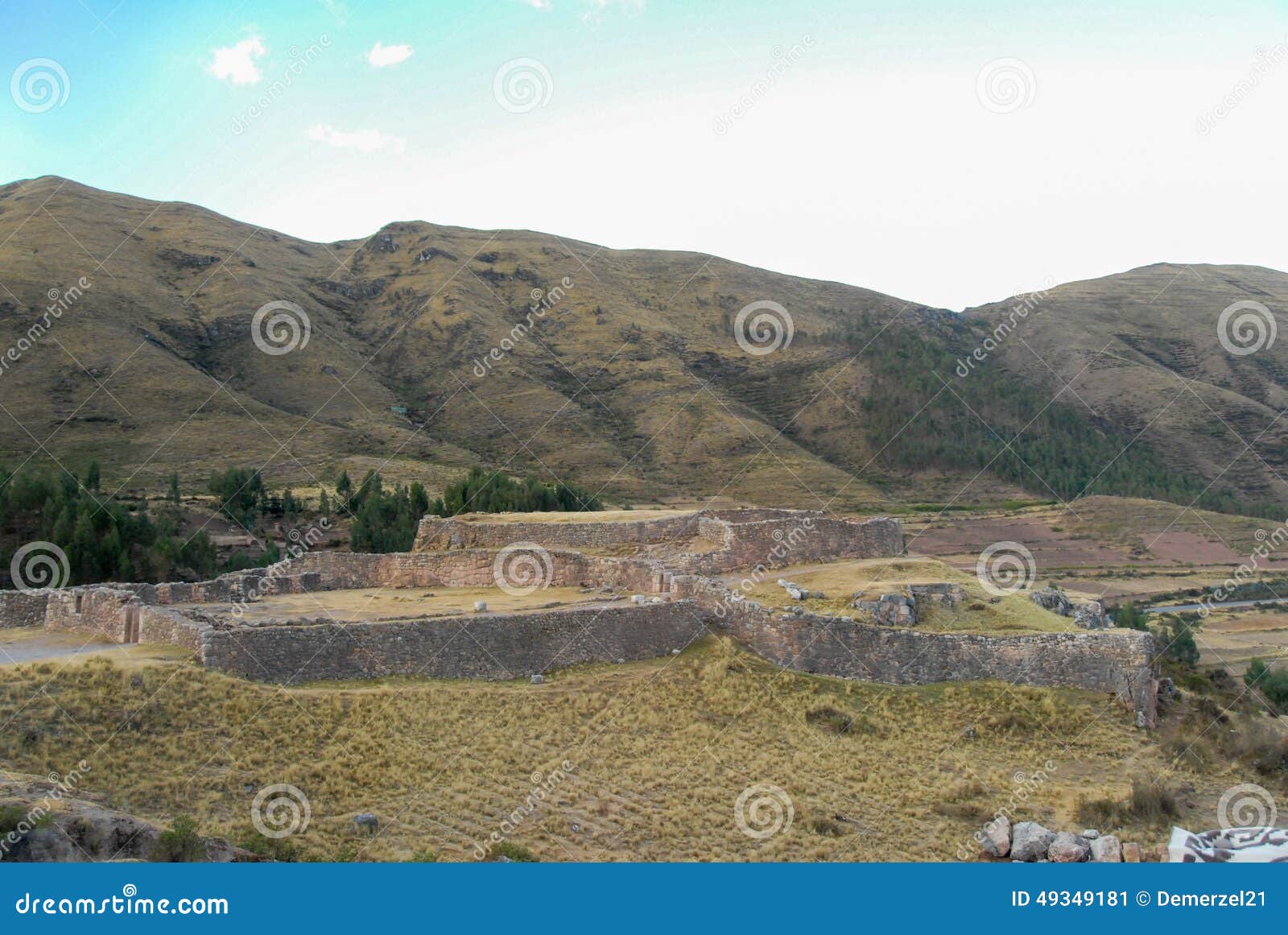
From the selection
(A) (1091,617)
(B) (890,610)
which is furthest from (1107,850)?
(A) (1091,617)

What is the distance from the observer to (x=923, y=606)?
984 inches

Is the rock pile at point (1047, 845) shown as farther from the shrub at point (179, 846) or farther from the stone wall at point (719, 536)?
the stone wall at point (719, 536)

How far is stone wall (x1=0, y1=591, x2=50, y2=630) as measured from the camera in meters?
23.4

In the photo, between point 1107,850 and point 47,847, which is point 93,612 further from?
point 1107,850

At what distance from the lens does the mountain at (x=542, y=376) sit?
97.2m

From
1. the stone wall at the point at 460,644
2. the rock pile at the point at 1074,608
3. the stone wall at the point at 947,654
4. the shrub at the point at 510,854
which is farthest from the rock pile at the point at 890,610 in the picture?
the shrub at the point at 510,854

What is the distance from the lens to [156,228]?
144 metres

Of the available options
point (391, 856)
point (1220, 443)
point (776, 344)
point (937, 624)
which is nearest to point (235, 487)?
point (937, 624)

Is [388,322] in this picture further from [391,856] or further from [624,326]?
[391,856]

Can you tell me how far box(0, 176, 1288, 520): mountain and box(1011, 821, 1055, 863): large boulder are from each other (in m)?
72.8

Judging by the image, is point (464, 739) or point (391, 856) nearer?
point (391, 856)

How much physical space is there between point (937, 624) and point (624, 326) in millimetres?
117036

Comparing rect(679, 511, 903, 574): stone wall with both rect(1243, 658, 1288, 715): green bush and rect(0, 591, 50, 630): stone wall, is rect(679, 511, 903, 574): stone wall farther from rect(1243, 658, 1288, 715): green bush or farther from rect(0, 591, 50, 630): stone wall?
rect(0, 591, 50, 630): stone wall

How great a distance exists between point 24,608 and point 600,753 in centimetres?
1395
